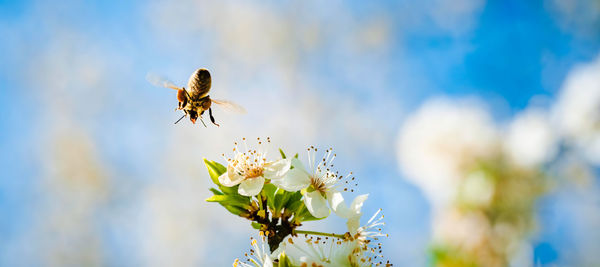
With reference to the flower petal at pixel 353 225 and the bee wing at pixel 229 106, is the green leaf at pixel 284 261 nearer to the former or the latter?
the flower petal at pixel 353 225

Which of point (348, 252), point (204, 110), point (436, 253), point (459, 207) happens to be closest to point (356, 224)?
point (348, 252)

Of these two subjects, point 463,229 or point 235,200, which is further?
point 463,229

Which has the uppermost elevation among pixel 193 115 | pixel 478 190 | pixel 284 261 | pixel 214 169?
pixel 478 190

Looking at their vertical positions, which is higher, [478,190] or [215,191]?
[478,190]

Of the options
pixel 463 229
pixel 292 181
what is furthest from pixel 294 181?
pixel 463 229

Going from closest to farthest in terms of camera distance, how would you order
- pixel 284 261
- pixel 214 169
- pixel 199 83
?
pixel 284 261 → pixel 214 169 → pixel 199 83

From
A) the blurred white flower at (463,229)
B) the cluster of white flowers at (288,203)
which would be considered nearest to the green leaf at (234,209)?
the cluster of white flowers at (288,203)

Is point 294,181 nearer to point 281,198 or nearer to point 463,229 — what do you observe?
point 281,198

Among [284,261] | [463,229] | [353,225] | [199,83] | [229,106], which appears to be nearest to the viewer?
[284,261]
